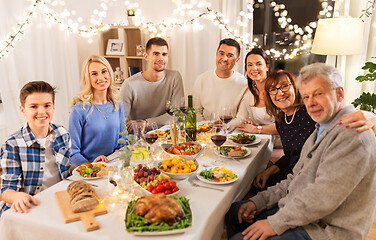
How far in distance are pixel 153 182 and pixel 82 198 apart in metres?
0.32

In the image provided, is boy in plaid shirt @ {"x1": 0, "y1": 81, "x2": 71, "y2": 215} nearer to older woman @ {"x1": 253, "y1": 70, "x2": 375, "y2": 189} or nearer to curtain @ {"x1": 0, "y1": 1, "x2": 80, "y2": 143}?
older woman @ {"x1": 253, "y1": 70, "x2": 375, "y2": 189}

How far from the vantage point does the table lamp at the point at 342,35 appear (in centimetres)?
298

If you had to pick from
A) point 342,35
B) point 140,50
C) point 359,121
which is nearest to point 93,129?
point 359,121

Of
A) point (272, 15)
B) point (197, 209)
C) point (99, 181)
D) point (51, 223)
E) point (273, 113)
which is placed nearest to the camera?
point (51, 223)

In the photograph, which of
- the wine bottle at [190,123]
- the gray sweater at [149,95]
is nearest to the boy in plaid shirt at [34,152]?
the wine bottle at [190,123]

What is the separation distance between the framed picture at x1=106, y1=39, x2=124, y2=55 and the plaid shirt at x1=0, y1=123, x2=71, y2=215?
294 cm

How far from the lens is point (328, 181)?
1245 millimetres

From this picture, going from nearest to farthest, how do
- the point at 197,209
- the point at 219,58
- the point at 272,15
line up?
the point at 197,209 → the point at 219,58 → the point at 272,15

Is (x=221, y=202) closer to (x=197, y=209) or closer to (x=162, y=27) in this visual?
(x=197, y=209)

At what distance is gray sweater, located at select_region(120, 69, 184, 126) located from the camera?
3.22 metres

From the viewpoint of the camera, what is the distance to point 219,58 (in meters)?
3.13

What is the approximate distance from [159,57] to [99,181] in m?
1.90

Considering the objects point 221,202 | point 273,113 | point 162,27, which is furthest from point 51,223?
point 162,27

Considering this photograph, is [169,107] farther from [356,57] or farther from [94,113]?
[356,57]
